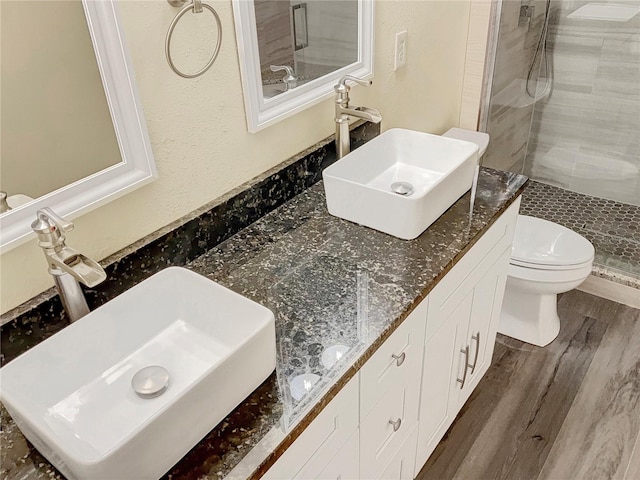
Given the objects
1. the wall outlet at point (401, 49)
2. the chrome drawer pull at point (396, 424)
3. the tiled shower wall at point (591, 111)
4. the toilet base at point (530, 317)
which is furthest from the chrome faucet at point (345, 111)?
the tiled shower wall at point (591, 111)

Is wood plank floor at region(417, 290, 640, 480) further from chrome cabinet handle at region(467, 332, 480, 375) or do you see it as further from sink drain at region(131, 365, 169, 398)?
sink drain at region(131, 365, 169, 398)

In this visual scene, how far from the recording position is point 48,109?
92cm

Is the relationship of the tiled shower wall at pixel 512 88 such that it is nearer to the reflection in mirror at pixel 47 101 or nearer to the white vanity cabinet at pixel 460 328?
the white vanity cabinet at pixel 460 328

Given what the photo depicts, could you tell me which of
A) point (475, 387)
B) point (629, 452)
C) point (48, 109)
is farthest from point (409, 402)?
point (48, 109)

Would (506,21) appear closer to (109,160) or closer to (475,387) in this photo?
(475,387)

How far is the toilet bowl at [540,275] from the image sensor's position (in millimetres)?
1940

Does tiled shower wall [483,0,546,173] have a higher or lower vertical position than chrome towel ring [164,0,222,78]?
lower

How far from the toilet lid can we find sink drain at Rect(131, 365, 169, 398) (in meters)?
1.40

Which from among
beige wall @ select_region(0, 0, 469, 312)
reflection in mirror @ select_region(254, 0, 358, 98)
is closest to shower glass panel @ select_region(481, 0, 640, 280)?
reflection in mirror @ select_region(254, 0, 358, 98)

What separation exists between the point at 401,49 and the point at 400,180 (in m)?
0.46

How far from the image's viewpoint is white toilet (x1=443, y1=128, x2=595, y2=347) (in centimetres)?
194

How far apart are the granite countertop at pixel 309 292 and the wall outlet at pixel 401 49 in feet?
1.53

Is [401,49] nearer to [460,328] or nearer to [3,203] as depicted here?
[460,328]

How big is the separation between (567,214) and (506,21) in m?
1.06
